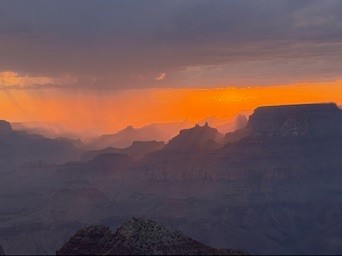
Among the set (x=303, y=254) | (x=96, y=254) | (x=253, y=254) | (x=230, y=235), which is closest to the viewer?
(x=303, y=254)

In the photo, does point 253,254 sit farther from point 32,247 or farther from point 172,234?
point 32,247

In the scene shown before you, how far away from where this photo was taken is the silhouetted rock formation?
9106 cm

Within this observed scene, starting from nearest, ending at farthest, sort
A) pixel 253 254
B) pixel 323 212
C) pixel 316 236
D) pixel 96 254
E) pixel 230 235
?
1. pixel 96 254
2. pixel 253 254
3. pixel 316 236
4. pixel 230 235
5. pixel 323 212

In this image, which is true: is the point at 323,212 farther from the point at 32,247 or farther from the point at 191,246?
the point at 191,246

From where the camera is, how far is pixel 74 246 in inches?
3654

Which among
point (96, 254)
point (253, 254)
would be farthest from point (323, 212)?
point (96, 254)

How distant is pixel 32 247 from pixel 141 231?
109390 millimetres

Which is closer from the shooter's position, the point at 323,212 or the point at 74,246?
the point at 74,246

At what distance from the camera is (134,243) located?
93000 mm

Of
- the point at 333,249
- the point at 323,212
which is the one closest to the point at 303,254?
the point at 333,249

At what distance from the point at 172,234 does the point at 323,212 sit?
10801 centimetres

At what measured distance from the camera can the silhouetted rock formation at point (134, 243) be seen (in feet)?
299

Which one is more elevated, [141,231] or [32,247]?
[141,231]

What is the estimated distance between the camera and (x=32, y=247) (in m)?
199
